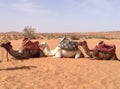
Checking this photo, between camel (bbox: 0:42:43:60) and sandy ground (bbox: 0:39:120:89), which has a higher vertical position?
camel (bbox: 0:42:43:60)

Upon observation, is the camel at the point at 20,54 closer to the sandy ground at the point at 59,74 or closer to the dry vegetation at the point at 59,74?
the dry vegetation at the point at 59,74

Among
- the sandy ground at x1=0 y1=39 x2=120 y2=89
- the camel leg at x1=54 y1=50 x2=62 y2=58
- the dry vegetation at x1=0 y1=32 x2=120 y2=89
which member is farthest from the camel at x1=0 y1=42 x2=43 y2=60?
the camel leg at x1=54 y1=50 x2=62 y2=58

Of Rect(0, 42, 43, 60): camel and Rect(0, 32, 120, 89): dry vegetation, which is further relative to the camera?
Rect(0, 42, 43, 60): camel

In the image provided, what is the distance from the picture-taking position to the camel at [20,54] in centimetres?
1344

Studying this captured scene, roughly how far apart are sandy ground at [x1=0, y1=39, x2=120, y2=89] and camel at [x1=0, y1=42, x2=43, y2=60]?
67cm

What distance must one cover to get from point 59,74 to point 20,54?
364 cm

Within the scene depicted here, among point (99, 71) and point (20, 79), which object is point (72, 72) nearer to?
point (99, 71)

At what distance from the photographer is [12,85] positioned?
888cm

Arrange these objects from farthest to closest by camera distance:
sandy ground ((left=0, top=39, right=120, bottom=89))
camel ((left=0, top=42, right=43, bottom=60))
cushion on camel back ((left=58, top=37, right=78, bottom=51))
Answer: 1. cushion on camel back ((left=58, top=37, right=78, bottom=51))
2. camel ((left=0, top=42, right=43, bottom=60))
3. sandy ground ((left=0, top=39, right=120, bottom=89))

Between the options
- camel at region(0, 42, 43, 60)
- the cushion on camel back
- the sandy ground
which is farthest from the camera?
the cushion on camel back

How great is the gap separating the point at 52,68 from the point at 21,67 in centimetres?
121

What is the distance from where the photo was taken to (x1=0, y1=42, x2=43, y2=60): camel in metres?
13.4

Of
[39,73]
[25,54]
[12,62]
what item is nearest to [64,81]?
[39,73]

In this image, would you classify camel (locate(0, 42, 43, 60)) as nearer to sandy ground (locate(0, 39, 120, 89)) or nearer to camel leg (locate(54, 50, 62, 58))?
sandy ground (locate(0, 39, 120, 89))
